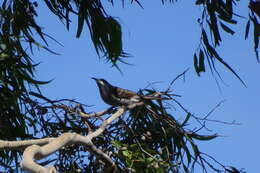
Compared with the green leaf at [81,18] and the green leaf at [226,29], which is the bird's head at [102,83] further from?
the green leaf at [226,29]

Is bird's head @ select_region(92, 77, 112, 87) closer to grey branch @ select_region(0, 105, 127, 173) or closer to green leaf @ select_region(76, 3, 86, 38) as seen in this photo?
green leaf @ select_region(76, 3, 86, 38)

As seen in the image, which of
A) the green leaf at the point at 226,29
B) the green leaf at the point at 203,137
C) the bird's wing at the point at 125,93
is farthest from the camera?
the green leaf at the point at 226,29

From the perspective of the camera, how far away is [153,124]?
4.32 meters

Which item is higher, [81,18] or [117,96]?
[81,18]

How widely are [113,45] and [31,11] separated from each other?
1.97ft

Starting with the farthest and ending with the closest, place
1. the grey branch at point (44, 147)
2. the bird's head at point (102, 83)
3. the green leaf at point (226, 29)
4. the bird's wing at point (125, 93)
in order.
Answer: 1. the bird's head at point (102, 83)
2. the green leaf at point (226, 29)
3. the bird's wing at point (125, 93)
4. the grey branch at point (44, 147)

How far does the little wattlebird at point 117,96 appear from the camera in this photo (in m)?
4.21

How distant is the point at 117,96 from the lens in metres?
4.84

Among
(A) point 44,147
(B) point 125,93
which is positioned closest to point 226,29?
(B) point 125,93

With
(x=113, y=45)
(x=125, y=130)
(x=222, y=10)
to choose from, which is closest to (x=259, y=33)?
(x=222, y=10)

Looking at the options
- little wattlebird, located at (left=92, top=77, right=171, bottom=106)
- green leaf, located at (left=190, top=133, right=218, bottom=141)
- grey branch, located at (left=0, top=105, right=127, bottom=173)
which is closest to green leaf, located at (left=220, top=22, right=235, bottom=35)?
little wattlebird, located at (left=92, top=77, right=171, bottom=106)

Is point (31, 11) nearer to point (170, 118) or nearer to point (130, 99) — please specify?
point (130, 99)

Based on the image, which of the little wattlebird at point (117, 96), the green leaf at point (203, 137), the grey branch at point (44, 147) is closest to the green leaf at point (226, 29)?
the little wattlebird at point (117, 96)

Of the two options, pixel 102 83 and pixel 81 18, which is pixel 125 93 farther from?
pixel 102 83
